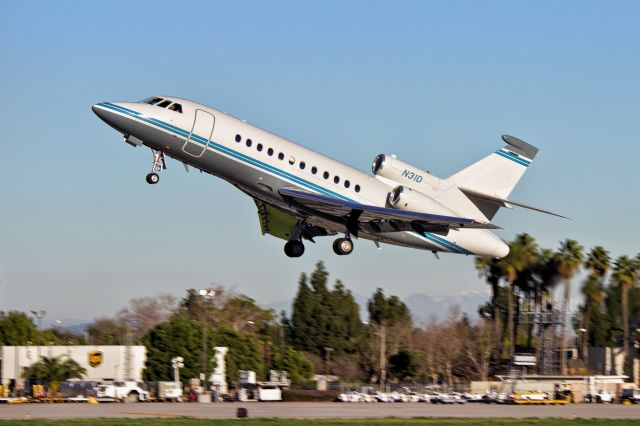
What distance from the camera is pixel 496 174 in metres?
39.0

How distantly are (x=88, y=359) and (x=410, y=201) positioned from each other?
3248 cm

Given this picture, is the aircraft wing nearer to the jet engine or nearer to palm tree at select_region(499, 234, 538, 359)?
the jet engine

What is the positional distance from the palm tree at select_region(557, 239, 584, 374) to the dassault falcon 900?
2281 centimetres

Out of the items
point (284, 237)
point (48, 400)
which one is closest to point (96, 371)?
point (48, 400)

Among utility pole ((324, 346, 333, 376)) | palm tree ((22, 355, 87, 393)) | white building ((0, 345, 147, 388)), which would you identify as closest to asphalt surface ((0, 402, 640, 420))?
palm tree ((22, 355, 87, 393))

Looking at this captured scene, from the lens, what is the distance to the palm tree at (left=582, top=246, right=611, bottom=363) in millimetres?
61094

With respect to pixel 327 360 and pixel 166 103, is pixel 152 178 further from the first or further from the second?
pixel 327 360

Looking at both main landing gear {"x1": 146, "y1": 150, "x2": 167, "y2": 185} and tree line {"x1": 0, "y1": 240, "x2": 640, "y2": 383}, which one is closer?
main landing gear {"x1": 146, "y1": 150, "x2": 167, "y2": 185}

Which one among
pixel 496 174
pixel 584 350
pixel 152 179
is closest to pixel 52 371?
pixel 152 179

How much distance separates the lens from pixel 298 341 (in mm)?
103125

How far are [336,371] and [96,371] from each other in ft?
125

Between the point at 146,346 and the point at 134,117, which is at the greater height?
the point at 134,117

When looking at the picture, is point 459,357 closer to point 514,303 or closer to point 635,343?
point 514,303

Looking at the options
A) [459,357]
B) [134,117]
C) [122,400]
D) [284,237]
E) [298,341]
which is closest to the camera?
[134,117]
